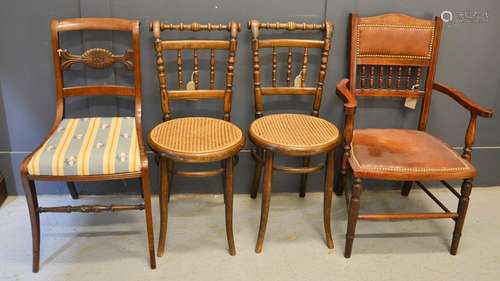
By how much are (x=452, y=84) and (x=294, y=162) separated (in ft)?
3.24

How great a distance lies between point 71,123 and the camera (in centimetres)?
207

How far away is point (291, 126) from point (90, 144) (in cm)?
91

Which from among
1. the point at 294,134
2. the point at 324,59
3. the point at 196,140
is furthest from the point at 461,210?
the point at 196,140

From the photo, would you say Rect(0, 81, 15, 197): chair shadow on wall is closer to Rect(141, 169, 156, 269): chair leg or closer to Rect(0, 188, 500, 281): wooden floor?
Rect(0, 188, 500, 281): wooden floor

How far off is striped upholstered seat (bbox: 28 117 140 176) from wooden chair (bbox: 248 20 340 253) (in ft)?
1.83

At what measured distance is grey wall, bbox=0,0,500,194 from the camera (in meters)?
2.20

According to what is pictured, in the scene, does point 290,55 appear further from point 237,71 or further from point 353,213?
point 353,213

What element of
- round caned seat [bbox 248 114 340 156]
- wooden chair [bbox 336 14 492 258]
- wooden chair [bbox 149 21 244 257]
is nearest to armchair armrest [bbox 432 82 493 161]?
wooden chair [bbox 336 14 492 258]

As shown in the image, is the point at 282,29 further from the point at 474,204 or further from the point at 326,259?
the point at 474,204

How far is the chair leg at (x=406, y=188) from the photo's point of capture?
102 inches

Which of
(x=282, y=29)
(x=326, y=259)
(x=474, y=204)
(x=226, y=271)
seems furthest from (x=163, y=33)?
(x=474, y=204)

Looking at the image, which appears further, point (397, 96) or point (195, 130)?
point (397, 96)

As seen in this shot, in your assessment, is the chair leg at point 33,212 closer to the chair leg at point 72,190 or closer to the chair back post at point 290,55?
the chair leg at point 72,190

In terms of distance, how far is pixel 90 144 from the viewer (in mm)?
1878
